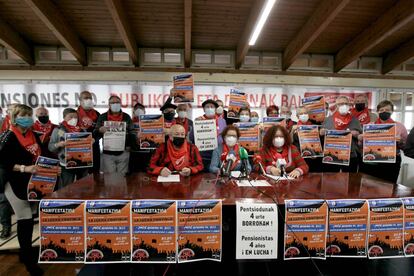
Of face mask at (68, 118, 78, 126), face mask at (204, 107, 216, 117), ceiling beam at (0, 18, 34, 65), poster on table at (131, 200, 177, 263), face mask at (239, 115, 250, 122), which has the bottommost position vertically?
poster on table at (131, 200, 177, 263)

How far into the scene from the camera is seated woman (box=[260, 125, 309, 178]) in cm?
224

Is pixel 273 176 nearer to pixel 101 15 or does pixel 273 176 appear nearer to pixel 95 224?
pixel 95 224

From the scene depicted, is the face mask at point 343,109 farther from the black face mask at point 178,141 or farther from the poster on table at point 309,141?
the black face mask at point 178,141

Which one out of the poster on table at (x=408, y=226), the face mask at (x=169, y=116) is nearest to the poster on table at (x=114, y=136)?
the face mask at (x=169, y=116)

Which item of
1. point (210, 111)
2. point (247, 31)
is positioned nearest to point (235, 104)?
point (210, 111)

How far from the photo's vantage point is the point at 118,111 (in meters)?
3.13

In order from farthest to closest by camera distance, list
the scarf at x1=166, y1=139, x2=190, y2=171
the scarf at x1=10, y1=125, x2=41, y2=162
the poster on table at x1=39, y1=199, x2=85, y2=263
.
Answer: the scarf at x1=166, y1=139, x2=190, y2=171
the scarf at x1=10, y1=125, x2=41, y2=162
the poster on table at x1=39, y1=199, x2=85, y2=263

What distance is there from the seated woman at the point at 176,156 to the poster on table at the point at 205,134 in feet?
0.54

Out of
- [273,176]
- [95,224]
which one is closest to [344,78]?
[273,176]

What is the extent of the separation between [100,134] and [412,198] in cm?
337

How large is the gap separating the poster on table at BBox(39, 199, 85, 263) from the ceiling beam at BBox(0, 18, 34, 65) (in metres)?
5.21

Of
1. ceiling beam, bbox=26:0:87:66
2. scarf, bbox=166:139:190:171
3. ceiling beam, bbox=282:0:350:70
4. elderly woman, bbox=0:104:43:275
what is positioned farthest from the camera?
ceiling beam, bbox=282:0:350:70

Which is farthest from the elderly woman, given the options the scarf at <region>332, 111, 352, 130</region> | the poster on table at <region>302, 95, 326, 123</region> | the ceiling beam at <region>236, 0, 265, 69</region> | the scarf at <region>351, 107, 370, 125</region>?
the scarf at <region>351, 107, 370, 125</region>

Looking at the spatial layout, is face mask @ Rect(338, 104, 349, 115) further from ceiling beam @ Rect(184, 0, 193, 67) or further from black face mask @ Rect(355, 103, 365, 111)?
ceiling beam @ Rect(184, 0, 193, 67)
